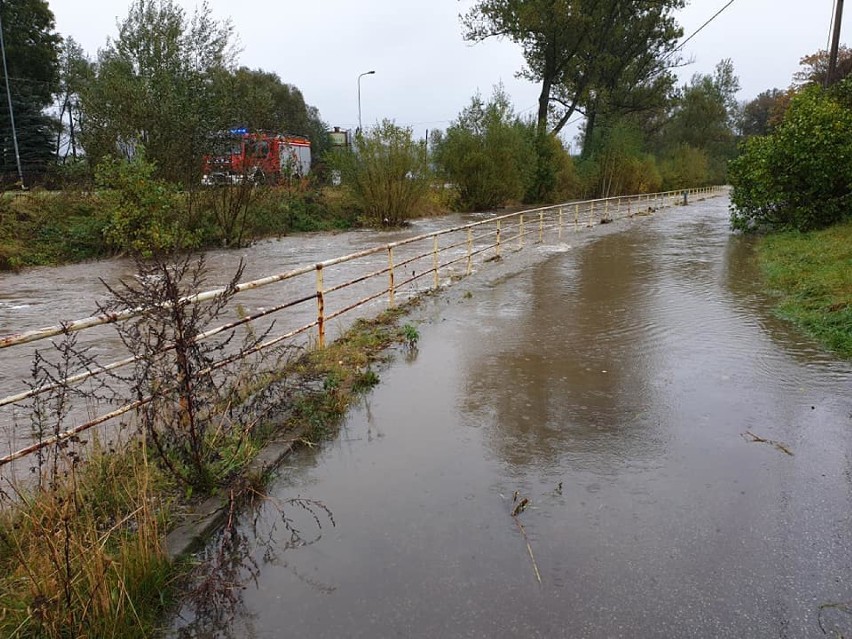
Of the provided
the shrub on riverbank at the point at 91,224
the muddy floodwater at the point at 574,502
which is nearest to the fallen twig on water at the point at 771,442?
the muddy floodwater at the point at 574,502

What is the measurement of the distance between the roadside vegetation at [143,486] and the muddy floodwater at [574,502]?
0.24 meters

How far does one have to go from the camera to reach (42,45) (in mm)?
36312

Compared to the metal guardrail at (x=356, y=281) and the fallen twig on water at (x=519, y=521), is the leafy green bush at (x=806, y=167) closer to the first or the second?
the metal guardrail at (x=356, y=281)

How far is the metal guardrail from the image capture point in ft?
11.3

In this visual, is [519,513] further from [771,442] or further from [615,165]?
[615,165]

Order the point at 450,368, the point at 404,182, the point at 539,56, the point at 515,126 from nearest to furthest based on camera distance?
1. the point at 450,368
2. the point at 404,182
3. the point at 515,126
4. the point at 539,56

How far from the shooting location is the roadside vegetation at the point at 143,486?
103 inches

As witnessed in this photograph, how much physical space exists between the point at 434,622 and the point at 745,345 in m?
5.84

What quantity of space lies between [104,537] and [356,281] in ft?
14.6

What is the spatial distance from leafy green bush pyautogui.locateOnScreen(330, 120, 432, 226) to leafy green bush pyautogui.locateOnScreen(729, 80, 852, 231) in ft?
39.9

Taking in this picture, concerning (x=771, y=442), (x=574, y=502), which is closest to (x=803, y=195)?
(x=771, y=442)

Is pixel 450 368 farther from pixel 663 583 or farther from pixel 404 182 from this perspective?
pixel 404 182

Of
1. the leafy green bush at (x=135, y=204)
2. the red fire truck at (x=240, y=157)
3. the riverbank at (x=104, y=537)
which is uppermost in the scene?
the red fire truck at (x=240, y=157)

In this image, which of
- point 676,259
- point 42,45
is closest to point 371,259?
point 676,259
